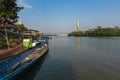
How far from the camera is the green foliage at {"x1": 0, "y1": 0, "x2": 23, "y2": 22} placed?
2899cm

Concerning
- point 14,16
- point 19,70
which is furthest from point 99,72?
point 14,16

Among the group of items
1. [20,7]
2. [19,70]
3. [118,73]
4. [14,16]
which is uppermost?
[20,7]

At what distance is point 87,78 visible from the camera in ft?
42.1

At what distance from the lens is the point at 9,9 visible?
30.8 metres

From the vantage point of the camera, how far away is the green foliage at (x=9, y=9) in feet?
95.1

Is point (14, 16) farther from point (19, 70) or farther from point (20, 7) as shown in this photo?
point (19, 70)

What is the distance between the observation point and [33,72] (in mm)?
15102

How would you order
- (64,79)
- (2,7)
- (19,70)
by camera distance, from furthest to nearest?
(2,7)
(64,79)
(19,70)

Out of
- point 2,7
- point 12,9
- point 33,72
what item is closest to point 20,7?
point 12,9

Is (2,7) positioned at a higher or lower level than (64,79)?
higher

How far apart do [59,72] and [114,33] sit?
11636 centimetres

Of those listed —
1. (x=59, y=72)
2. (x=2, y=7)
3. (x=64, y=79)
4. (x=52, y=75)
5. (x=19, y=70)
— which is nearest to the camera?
(x=19, y=70)

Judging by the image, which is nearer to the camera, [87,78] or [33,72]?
[87,78]

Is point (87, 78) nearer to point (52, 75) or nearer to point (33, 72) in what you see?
point (52, 75)
